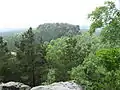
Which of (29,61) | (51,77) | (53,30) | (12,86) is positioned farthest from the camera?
(53,30)

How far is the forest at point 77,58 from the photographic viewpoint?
6617 millimetres

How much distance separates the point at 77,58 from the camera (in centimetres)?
1680

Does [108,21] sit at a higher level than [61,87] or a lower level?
higher

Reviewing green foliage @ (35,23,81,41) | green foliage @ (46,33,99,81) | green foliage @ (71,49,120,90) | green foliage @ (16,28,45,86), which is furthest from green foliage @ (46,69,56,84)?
green foliage @ (35,23,81,41)

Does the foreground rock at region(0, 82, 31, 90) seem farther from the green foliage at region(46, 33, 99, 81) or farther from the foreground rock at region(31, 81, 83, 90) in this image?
the foreground rock at region(31, 81, 83, 90)

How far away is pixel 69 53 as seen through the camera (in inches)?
669

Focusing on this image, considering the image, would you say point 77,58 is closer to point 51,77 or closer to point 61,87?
point 51,77

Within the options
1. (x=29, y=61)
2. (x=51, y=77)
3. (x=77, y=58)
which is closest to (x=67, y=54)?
(x=77, y=58)

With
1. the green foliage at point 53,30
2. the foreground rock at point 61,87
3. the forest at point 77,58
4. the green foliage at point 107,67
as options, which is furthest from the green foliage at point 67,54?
the green foliage at point 53,30

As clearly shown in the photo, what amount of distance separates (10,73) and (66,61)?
225 inches

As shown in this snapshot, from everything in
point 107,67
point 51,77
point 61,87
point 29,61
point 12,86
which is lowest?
point 12,86

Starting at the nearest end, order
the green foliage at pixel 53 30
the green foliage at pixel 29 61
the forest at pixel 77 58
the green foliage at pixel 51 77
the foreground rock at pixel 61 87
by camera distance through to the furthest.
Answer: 1. the forest at pixel 77 58
2. the foreground rock at pixel 61 87
3. the green foliage at pixel 51 77
4. the green foliage at pixel 29 61
5. the green foliage at pixel 53 30

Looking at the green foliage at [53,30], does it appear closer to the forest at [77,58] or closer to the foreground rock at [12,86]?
the forest at [77,58]

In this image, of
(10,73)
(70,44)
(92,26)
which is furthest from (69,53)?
(92,26)
